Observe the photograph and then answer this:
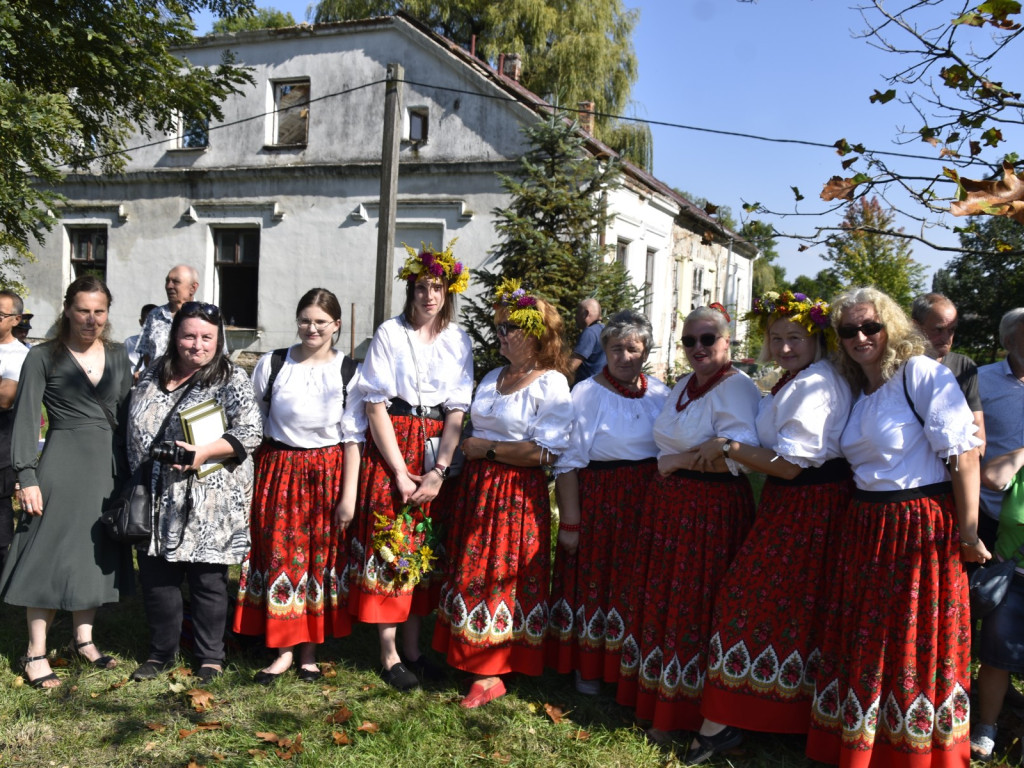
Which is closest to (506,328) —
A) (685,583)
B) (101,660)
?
(685,583)

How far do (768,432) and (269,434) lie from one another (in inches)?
90.8

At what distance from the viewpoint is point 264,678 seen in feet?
13.0

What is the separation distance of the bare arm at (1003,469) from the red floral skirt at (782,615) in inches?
25.1

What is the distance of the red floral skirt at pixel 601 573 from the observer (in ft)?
12.2

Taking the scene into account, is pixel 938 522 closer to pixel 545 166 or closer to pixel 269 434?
Answer: pixel 269 434

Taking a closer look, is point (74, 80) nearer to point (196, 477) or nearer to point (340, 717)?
point (196, 477)

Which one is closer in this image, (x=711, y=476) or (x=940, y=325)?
(x=711, y=476)

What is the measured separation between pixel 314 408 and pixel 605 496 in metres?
1.42

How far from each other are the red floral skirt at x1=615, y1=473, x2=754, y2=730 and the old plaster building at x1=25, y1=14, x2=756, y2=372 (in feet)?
35.6

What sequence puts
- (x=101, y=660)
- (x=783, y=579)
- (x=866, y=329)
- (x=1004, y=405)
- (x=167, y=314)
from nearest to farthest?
1. (x=866, y=329)
2. (x=783, y=579)
3. (x=1004, y=405)
4. (x=101, y=660)
5. (x=167, y=314)

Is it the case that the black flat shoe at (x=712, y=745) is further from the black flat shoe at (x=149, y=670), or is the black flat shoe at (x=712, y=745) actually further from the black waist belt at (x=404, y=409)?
the black flat shoe at (x=149, y=670)

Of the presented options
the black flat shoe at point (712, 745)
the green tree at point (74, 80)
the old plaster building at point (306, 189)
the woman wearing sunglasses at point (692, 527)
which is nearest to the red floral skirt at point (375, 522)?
the woman wearing sunglasses at point (692, 527)

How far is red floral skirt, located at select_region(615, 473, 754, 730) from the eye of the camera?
3426 millimetres

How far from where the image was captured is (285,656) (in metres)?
4.04
